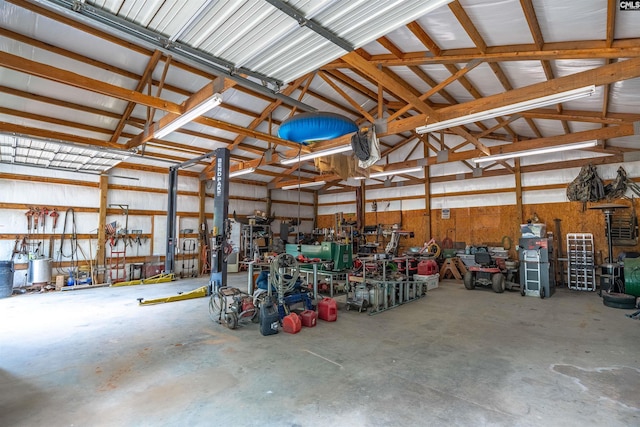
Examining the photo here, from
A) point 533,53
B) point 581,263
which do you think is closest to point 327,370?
point 533,53

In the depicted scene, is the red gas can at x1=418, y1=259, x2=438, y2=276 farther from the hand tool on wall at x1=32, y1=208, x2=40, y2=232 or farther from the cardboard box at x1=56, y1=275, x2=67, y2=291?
the hand tool on wall at x1=32, y1=208, x2=40, y2=232

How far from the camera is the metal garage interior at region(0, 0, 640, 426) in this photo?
2574 mm

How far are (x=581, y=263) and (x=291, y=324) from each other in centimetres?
847

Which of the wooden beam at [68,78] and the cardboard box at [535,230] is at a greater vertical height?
the wooden beam at [68,78]

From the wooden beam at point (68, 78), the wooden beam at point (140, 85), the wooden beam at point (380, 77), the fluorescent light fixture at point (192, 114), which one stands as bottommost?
the fluorescent light fixture at point (192, 114)

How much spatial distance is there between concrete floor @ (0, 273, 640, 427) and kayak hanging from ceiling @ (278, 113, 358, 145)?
303 cm

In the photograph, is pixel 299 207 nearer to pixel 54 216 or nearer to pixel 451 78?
pixel 451 78

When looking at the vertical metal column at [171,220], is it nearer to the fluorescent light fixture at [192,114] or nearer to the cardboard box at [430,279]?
the fluorescent light fixture at [192,114]

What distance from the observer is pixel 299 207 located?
6473 millimetres

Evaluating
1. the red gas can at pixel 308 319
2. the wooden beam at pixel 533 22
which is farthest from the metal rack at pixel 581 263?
the red gas can at pixel 308 319

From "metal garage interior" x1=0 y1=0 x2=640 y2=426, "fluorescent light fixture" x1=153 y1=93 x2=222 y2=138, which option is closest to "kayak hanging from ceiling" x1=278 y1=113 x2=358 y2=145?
"metal garage interior" x1=0 y1=0 x2=640 y2=426

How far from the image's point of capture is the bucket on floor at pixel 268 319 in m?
4.60

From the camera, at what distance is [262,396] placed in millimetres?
2881

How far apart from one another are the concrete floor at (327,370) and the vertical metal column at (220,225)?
154cm
